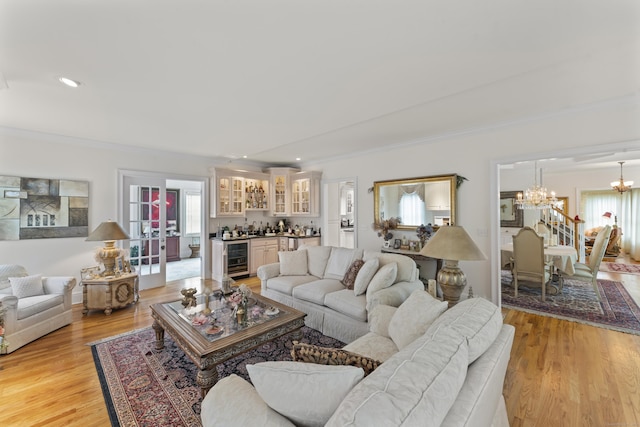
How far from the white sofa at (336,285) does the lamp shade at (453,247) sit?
727 millimetres

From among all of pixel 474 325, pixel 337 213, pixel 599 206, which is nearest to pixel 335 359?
pixel 474 325

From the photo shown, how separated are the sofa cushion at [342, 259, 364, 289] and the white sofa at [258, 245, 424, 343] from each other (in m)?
0.07

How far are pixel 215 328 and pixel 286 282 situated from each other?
141 cm

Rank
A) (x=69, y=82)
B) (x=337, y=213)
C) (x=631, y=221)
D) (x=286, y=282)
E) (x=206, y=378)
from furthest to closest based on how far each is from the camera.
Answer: (x=631, y=221)
(x=337, y=213)
(x=286, y=282)
(x=69, y=82)
(x=206, y=378)

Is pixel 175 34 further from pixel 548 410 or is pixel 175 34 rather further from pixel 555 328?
pixel 555 328

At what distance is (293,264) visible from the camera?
3.98m

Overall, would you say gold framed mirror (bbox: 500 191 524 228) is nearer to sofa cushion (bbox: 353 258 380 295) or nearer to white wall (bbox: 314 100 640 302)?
white wall (bbox: 314 100 640 302)

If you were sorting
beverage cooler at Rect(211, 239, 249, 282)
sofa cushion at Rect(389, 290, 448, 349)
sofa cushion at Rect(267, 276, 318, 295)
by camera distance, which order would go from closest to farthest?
1. sofa cushion at Rect(389, 290, 448, 349)
2. sofa cushion at Rect(267, 276, 318, 295)
3. beverage cooler at Rect(211, 239, 249, 282)

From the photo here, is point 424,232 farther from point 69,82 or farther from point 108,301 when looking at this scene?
point 108,301

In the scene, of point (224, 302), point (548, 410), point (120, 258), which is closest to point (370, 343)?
point (548, 410)

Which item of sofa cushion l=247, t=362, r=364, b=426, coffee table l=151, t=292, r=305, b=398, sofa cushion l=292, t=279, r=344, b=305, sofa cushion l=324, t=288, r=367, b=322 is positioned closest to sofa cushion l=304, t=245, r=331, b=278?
sofa cushion l=292, t=279, r=344, b=305

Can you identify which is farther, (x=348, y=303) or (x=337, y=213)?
(x=337, y=213)

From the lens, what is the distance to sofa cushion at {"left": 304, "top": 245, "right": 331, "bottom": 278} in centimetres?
392

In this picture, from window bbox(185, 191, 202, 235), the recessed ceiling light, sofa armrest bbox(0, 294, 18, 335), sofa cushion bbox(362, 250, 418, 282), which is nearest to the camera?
the recessed ceiling light
